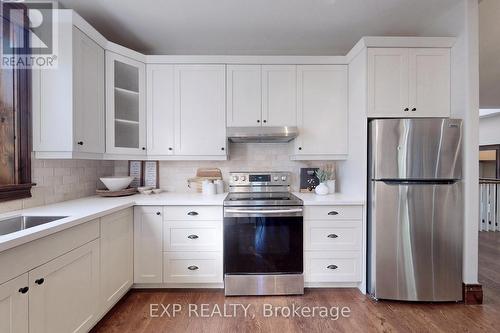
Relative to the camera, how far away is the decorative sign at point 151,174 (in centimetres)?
277

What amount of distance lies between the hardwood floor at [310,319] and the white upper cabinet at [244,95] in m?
1.71

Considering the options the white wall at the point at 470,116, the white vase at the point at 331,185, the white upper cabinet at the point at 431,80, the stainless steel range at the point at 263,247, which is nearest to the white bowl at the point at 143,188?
the stainless steel range at the point at 263,247

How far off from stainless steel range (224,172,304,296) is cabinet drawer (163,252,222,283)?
0.32ft

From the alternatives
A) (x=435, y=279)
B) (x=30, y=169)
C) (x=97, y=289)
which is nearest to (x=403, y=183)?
(x=435, y=279)

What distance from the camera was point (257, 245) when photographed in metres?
2.11

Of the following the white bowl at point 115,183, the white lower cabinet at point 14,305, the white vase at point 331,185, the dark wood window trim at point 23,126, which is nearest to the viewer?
the white lower cabinet at point 14,305

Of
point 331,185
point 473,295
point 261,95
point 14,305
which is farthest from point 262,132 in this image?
point 473,295

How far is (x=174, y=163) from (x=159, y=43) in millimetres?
1353

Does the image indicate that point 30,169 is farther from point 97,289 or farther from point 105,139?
point 97,289

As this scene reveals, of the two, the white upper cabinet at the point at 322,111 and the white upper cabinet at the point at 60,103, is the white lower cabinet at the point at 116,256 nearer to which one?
the white upper cabinet at the point at 60,103

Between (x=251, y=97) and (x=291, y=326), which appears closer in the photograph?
(x=291, y=326)

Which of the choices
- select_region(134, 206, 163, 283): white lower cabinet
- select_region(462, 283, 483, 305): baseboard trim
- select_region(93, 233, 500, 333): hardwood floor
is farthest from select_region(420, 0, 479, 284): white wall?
select_region(134, 206, 163, 283): white lower cabinet

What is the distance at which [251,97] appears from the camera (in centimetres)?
248

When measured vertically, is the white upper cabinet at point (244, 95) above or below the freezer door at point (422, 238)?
above
